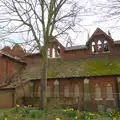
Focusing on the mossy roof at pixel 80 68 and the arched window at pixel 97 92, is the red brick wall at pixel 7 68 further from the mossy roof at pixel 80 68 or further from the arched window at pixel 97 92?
the arched window at pixel 97 92

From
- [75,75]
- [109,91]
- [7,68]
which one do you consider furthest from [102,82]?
[7,68]

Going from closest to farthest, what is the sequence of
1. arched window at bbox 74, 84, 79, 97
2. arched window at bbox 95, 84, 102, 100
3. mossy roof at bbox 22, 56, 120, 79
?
1. arched window at bbox 95, 84, 102, 100
2. mossy roof at bbox 22, 56, 120, 79
3. arched window at bbox 74, 84, 79, 97

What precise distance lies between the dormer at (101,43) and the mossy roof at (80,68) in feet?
4.94

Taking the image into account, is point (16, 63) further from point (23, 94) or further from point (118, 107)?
point (118, 107)

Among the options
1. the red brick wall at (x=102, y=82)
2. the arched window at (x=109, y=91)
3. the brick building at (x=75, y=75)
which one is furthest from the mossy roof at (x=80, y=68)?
the arched window at (x=109, y=91)

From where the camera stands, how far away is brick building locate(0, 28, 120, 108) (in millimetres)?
26172

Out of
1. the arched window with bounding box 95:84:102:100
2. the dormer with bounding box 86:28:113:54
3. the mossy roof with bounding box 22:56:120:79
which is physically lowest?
the arched window with bounding box 95:84:102:100

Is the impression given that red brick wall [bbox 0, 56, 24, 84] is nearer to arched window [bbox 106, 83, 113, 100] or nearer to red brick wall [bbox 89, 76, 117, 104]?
red brick wall [bbox 89, 76, 117, 104]

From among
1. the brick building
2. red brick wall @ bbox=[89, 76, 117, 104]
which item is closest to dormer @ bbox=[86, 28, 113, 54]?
→ the brick building

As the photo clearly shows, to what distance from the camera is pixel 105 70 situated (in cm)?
2727

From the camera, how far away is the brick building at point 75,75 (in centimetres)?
2617

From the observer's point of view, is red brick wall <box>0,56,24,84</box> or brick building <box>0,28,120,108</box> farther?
red brick wall <box>0,56,24,84</box>

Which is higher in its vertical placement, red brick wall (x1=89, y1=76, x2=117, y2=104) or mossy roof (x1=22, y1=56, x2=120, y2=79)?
mossy roof (x1=22, y1=56, x2=120, y2=79)

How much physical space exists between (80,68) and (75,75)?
2.07m
